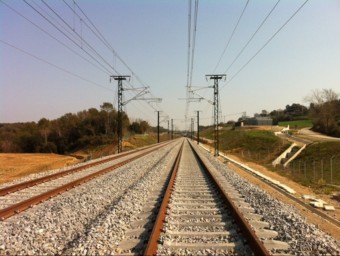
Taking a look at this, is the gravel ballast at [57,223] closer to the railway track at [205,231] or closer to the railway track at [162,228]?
the railway track at [162,228]

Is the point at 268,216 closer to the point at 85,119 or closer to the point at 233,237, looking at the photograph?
the point at 233,237

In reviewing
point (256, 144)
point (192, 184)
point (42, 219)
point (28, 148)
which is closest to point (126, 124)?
point (28, 148)

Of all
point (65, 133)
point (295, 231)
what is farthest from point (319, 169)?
point (65, 133)

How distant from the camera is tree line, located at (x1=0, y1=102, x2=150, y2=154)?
303ft

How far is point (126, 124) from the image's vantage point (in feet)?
327

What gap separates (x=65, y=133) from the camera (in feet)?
324

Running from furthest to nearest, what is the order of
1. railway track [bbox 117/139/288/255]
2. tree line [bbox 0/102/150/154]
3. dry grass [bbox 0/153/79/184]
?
tree line [bbox 0/102/150/154]
dry grass [bbox 0/153/79/184]
railway track [bbox 117/139/288/255]

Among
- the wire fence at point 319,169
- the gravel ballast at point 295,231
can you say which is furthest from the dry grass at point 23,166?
the wire fence at point 319,169

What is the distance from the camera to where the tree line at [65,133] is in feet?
303

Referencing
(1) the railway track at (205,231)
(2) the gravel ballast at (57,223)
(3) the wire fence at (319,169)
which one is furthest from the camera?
(3) the wire fence at (319,169)

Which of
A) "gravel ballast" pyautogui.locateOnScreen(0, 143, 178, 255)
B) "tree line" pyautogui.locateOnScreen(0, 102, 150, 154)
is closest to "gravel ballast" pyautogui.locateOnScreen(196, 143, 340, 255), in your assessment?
"gravel ballast" pyautogui.locateOnScreen(0, 143, 178, 255)

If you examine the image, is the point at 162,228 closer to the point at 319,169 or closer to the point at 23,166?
the point at 23,166

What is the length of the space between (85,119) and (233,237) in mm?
94699

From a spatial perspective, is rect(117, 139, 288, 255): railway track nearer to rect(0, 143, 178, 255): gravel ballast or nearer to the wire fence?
rect(0, 143, 178, 255): gravel ballast
